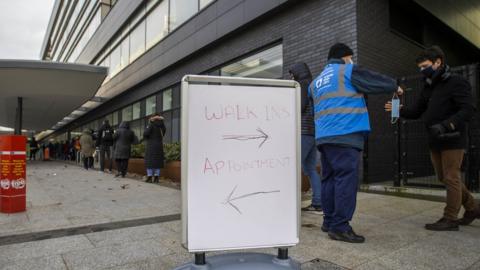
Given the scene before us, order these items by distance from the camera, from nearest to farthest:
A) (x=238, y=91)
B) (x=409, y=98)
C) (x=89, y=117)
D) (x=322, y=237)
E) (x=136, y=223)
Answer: (x=238, y=91)
(x=322, y=237)
(x=136, y=223)
(x=409, y=98)
(x=89, y=117)

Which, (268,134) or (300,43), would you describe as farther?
(300,43)

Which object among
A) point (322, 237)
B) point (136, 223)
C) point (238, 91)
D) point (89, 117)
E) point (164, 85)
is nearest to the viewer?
point (238, 91)

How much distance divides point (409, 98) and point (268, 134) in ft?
17.1

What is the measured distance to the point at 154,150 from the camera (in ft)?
29.3

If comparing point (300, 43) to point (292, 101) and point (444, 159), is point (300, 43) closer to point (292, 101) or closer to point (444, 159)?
point (444, 159)

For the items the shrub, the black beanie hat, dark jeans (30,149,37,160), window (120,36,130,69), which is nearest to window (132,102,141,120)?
window (120,36,130,69)

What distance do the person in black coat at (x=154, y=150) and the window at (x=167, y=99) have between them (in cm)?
616

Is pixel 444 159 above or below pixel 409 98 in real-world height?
below

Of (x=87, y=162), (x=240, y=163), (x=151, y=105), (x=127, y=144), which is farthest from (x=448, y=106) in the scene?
(x=151, y=105)

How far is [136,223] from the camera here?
441 centimetres

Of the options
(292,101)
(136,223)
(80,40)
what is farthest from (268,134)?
(80,40)

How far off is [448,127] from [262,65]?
6912 mm

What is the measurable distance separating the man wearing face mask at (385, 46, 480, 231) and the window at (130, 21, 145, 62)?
52.3 feet

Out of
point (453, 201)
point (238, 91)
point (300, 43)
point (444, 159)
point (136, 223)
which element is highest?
point (300, 43)
